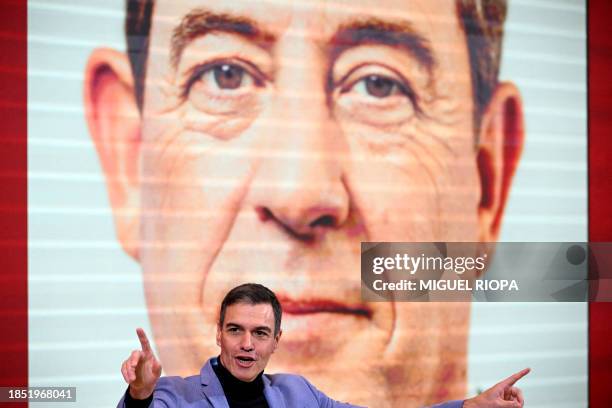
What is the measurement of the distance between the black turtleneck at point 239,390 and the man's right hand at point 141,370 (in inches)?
10.3

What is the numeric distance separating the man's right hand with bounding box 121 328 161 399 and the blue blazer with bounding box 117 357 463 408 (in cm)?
6

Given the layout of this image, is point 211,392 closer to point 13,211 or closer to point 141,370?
point 141,370

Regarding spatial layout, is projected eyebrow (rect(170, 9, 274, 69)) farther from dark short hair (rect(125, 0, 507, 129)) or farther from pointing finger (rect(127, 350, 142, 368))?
pointing finger (rect(127, 350, 142, 368))

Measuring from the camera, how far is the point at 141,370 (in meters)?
1.77

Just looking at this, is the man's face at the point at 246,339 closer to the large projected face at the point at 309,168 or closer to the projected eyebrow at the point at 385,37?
the large projected face at the point at 309,168

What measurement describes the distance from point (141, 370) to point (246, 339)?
315 millimetres

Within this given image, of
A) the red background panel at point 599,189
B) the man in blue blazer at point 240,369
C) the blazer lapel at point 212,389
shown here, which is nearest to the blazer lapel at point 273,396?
the man in blue blazer at point 240,369

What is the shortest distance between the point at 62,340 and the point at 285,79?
1.30 m

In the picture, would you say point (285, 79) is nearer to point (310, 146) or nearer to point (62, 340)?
point (310, 146)

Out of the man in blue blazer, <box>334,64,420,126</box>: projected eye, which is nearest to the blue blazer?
the man in blue blazer

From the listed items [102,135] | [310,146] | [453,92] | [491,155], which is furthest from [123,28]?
[491,155]

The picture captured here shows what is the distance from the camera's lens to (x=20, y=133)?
8.17 feet

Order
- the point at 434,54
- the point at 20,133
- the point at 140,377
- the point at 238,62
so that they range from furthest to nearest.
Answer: the point at 434,54
the point at 238,62
the point at 20,133
the point at 140,377

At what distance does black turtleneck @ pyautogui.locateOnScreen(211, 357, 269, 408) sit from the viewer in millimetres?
2004
